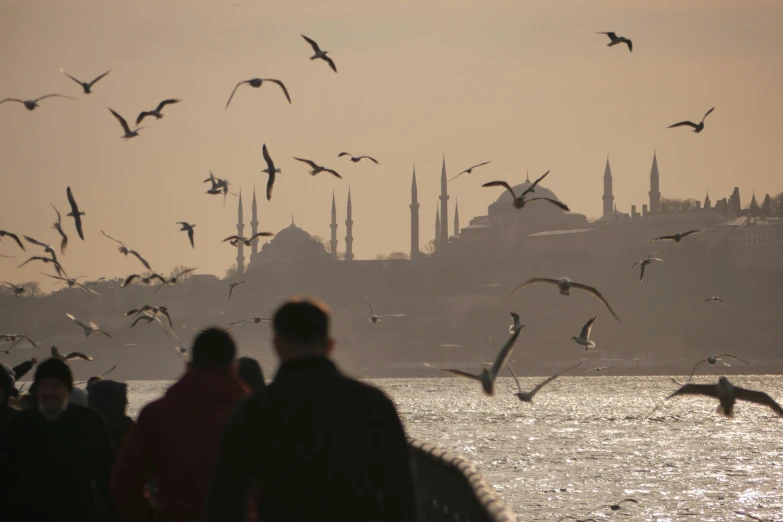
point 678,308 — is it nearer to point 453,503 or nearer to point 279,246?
point 279,246

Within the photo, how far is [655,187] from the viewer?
10188 cm

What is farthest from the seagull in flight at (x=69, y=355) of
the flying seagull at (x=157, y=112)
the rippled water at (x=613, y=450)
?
the rippled water at (x=613, y=450)

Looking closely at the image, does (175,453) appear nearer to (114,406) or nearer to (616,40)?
(114,406)

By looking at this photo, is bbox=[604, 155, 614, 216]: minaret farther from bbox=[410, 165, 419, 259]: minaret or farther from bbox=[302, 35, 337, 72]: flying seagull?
bbox=[302, 35, 337, 72]: flying seagull

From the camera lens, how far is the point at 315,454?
2.84m

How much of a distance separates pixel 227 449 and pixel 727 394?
5.82 metres

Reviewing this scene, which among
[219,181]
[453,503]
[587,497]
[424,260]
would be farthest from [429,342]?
[453,503]

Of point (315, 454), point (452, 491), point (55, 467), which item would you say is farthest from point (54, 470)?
point (452, 491)

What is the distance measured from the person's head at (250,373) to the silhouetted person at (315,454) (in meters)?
2.61

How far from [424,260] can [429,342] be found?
1178 centimetres

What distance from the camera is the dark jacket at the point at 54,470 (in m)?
3.89

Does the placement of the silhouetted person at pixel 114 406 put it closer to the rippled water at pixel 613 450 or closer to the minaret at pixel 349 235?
the rippled water at pixel 613 450

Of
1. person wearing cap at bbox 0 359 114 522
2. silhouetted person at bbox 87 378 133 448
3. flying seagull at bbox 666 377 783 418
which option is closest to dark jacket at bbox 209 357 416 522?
person wearing cap at bbox 0 359 114 522

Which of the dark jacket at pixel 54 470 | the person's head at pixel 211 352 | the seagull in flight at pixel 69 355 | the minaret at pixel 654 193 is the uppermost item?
the minaret at pixel 654 193
